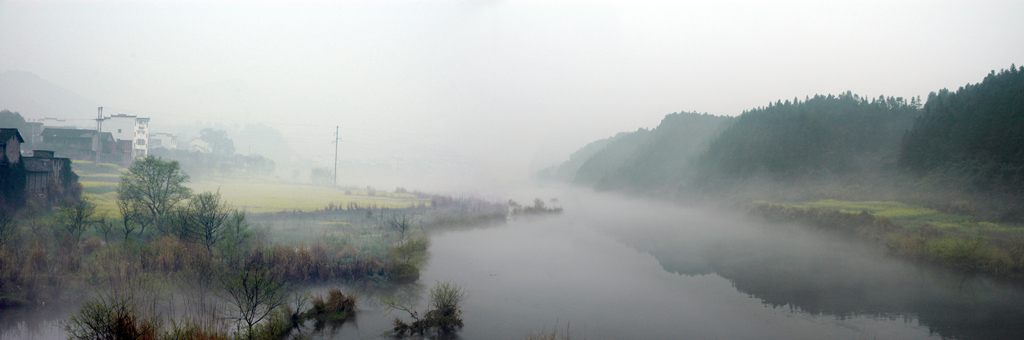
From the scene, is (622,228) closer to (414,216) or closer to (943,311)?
(414,216)

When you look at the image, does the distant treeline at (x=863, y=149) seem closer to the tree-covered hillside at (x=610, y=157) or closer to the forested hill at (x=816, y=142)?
the forested hill at (x=816, y=142)

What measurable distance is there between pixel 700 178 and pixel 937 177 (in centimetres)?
2795

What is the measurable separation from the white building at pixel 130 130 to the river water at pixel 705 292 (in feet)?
102

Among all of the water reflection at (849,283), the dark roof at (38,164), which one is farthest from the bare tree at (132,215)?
the water reflection at (849,283)

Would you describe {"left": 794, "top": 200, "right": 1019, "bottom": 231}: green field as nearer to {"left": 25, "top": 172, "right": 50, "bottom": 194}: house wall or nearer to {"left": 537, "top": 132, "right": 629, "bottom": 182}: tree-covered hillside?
{"left": 25, "top": 172, "right": 50, "bottom": 194}: house wall

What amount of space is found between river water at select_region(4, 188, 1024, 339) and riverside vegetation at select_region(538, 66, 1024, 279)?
5.10 feet

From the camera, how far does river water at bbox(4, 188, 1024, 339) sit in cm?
1097

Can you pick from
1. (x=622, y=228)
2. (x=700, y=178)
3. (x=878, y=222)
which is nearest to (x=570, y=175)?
(x=700, y=178)

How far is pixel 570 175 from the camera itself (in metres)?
148

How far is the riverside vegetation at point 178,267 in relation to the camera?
8.91 meters

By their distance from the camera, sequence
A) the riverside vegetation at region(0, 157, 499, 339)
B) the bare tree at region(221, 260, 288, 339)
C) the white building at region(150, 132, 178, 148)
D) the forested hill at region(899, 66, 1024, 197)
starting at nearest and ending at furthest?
the bare tree at region(221, 260, 288, 339), the riverside vegetation at region(0, 157, 499, 339), the forested hill at region(899, 66, 1024, 197), the white building at region(150, 132, 178, 148)

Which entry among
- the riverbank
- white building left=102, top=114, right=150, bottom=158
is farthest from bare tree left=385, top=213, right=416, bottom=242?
white building left=102, top=114, right=150, bottom=158

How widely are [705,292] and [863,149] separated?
41241 millimetres

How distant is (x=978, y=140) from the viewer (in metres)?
25.2
